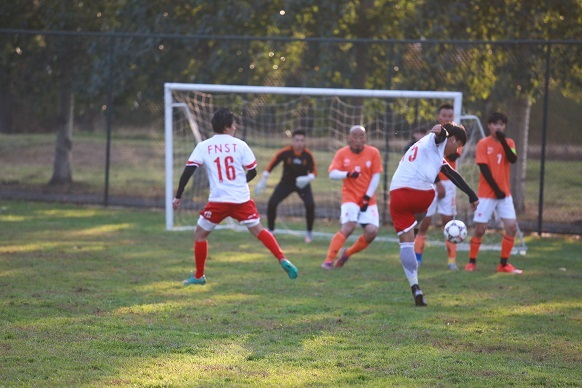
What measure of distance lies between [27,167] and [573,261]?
13.1m

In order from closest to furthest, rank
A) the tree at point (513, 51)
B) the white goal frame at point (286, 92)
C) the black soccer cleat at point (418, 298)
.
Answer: the black soccer cleat at point (418, 298) < the white goal frame at point (286, 92) < the tree at point (513, 51)

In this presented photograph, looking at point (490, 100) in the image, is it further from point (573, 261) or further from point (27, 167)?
point (27, 167)

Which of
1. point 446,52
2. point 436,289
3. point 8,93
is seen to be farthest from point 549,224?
point 8,93

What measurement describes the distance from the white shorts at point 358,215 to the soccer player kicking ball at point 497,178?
4.28 ft

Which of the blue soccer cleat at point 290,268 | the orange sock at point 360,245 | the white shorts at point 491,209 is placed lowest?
the blue soccer cleat at point 290,268

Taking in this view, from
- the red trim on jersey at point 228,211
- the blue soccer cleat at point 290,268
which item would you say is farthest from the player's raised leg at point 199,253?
the blue soccer cleat at point 290,268

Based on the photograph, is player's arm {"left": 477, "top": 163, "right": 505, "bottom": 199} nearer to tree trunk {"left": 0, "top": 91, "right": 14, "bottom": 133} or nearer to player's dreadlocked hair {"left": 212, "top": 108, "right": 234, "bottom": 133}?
player's dreadlocked hair {"left": 212, "top": 108, "right": 234, "bottom": 133}

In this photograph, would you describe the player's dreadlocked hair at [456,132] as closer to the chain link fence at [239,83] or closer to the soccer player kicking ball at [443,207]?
the soccer player kicking ball at [443,207]

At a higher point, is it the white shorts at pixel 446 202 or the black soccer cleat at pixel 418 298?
the white shorts at pixel 446 202

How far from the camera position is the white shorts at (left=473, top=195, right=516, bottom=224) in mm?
10547

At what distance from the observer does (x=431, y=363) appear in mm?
5875

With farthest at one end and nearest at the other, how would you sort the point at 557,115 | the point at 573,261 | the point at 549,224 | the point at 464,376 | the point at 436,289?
1. the point at 557,115
2. the point at 549,224
3. the point at 573,261
4. the point at 436,289
5. the point at 464,376

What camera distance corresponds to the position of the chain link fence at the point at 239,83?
48.6 ft

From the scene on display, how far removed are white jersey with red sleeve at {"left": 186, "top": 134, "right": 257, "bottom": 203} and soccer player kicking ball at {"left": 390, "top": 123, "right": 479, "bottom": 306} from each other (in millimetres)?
1647
